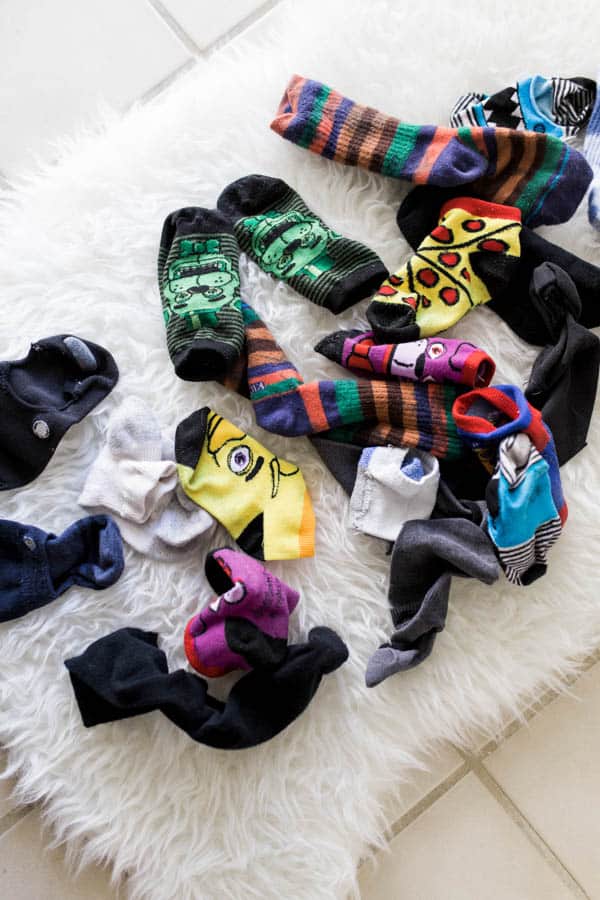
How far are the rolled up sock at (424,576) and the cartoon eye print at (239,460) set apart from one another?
0.21m

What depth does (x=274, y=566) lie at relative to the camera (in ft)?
2.89

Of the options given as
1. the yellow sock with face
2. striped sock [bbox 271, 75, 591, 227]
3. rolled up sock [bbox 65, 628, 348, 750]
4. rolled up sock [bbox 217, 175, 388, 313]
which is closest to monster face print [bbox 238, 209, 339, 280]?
rolled up sock [bbox 217, 175, 388, 313]

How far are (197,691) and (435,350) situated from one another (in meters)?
0.50

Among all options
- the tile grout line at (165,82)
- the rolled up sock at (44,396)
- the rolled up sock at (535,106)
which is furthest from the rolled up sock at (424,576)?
the tile grout line at (165,82)

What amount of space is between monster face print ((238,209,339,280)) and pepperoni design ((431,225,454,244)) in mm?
133

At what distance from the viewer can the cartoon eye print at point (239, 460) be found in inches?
35.3

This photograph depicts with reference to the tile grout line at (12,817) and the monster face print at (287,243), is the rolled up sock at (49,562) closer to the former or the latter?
the tile grout line at (12,817)

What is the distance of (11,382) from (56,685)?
14.9 inches

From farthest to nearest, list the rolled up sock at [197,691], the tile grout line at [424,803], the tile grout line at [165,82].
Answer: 1. the tile grout line at [165,82]
2. the tile grout line at [424,803]
3. the rolled up sock at [197,691]

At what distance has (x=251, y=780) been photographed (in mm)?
844

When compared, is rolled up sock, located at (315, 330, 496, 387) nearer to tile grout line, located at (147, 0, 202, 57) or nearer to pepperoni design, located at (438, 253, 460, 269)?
pepperoni design, located at (438, 253, 460, 269)

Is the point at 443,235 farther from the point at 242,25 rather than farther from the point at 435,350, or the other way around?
the point at 242,25

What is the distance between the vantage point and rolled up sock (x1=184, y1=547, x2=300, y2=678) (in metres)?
0.81

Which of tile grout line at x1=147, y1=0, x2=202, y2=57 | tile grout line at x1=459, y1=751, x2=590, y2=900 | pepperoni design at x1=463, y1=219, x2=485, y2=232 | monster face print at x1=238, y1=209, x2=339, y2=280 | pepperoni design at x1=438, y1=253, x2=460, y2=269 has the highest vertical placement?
tile grout line at x1=147, y1=0, x2=202, y2=57
